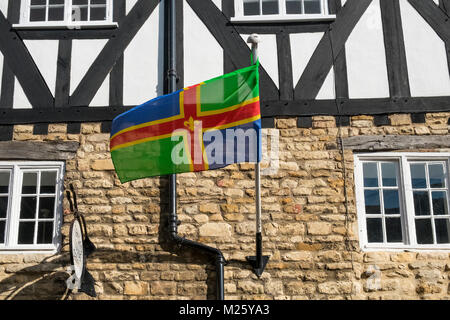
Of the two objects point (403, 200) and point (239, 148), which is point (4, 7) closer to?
point (239, 148)

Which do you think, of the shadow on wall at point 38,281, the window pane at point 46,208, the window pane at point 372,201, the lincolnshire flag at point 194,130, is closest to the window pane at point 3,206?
the window pane at point 46,208

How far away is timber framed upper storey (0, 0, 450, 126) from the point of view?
713cm

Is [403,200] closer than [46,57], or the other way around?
[403,200]

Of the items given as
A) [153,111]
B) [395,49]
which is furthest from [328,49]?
[153,111]

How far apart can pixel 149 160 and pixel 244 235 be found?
1.44 m

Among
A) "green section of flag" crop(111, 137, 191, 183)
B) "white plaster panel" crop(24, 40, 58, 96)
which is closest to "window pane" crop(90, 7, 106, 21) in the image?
"white plaster panel" crop(24, 40, 58, 96)

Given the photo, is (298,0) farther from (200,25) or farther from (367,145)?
(367,145)

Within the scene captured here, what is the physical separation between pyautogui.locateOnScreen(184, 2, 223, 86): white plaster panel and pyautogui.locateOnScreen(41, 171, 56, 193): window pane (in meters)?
Answer: 1.95

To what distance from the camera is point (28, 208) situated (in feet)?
23.0

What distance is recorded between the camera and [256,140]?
19.4ft

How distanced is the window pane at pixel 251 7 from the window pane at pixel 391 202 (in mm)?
2769

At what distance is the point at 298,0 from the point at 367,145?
82.1 inches

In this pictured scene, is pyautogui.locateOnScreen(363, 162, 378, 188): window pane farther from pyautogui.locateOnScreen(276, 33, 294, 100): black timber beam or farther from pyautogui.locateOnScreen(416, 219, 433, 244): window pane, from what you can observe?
pyautogui.locateOnScreen(276, 33, 294, 100): black timber beam

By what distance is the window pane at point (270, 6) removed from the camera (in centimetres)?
752
